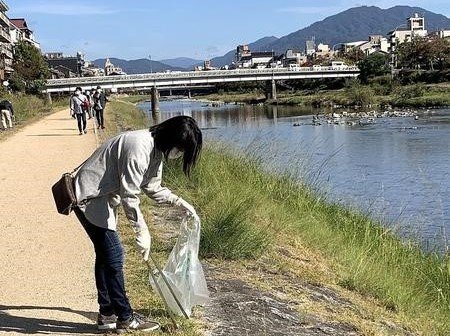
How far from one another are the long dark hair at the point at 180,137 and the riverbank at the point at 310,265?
1328mm

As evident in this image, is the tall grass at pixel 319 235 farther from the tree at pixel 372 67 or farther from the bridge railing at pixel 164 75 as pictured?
the tree at pixel 372 67

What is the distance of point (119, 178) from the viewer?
3824 mm

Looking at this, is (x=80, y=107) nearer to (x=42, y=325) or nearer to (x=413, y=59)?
(x=42, y=325)

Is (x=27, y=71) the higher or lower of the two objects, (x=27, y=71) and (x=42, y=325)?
the higher

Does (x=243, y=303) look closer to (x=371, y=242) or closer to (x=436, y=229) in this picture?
(x=371, y=242)

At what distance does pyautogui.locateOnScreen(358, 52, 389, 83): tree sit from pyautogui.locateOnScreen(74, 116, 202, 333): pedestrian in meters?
80.0

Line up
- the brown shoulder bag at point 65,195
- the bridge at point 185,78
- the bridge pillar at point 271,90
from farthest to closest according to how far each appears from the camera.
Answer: the bridge pillar at point 271,90
the bridge at point 185,78
the brown shoulder bag at point 65,195

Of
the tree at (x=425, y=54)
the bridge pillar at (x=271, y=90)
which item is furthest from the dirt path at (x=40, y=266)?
the tree at (x=425, y=54)

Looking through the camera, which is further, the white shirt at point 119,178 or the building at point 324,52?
the building at point 324,52

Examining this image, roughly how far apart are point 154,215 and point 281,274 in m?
2.68

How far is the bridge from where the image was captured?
66.1 m

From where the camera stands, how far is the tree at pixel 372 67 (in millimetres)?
82419

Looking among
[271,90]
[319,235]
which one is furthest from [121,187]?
[271,90]

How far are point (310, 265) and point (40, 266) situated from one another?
2.80 m
